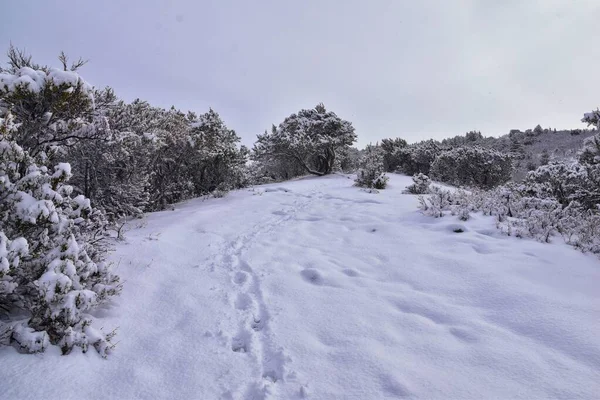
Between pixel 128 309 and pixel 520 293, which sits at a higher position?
pixel 520 293

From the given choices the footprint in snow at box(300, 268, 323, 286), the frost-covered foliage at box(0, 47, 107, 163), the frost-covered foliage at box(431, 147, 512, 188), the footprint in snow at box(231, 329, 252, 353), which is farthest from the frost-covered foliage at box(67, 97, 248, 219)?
the frost-covered foliage at box(431, 147, 512, 188)

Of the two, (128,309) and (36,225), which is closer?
(36,225)

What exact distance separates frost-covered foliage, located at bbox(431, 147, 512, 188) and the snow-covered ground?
12.1 meters

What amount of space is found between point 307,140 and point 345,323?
45.0 ft

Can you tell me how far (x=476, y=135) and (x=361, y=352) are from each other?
37019mm

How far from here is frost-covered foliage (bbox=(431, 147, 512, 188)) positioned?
16.4 meters

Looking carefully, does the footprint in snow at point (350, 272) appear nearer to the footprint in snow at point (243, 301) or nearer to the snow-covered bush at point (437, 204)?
the footprint in snow at point (243, 301)

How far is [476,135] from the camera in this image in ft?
113

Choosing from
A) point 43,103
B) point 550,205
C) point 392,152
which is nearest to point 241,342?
point 43,103

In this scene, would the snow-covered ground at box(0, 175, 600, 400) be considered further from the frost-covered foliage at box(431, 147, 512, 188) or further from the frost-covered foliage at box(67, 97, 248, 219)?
the frost-covered foliage at box(431, 147, 512, 188)

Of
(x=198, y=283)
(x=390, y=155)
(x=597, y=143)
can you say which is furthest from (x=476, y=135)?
(x=198, y=283)

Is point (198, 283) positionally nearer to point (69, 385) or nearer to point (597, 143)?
point (69, 385)

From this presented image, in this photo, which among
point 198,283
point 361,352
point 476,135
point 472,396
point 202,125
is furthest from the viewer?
point 476,135

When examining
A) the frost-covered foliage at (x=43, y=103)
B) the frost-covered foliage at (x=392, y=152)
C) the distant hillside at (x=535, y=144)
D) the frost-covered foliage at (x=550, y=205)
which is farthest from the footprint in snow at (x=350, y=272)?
the distant hillside at (x=535, y=144)
